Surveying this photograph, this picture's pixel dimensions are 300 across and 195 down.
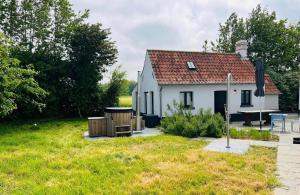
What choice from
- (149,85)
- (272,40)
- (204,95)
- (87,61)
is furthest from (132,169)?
(272,40)

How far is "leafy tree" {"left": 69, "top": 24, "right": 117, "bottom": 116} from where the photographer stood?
2370cm

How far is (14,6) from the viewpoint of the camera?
24.7 m

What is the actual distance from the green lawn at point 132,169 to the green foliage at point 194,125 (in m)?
2.10

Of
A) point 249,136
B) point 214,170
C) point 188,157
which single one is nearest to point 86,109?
point 249,136

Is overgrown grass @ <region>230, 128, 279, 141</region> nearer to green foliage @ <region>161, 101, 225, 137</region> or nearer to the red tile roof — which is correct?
green foliage @ <region>161, 101, 225, 137</region>

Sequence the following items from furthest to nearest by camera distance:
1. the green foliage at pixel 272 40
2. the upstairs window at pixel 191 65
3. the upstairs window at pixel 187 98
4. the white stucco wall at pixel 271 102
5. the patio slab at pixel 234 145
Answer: the green foliage at pixel 272 40 → the white stucco wall at pixel 271 102 → the upstairs window at pixel 191 65 → the upstairs window at pixel 187 98 → the patio slab at pixel 234 145

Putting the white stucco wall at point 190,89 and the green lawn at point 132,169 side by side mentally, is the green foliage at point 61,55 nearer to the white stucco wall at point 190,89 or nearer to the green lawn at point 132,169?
the white stucco wall at point 190,89

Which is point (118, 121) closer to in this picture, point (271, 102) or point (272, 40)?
point (271, 102)

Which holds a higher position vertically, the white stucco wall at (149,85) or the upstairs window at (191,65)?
the upstairs window at (191,65)

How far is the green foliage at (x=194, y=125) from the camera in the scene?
43.7ft

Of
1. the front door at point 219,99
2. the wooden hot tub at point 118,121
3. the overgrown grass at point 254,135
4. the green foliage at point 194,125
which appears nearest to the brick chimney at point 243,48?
the front door at point 219,99

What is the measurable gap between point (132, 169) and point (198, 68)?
15.1m

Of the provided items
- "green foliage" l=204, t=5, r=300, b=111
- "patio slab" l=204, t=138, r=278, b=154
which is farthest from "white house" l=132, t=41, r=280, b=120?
"green foliage" l=204, t=5, r=300, b=111

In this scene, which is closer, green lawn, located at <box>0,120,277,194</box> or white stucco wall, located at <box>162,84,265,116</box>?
green lawn, located at <box>0,120,277,194</box>
